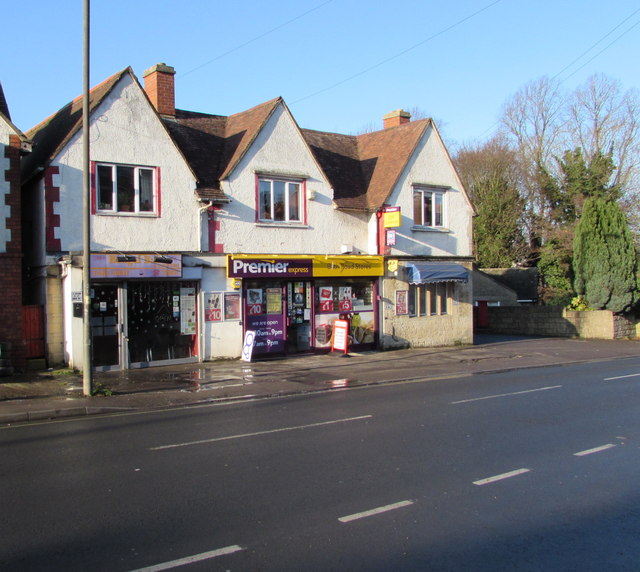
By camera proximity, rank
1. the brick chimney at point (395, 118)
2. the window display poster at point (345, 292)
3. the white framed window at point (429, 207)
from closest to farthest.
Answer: the window display poster at point (345, 292), the white framed window at point (429, 207), the brick chimney at point (395, 118)

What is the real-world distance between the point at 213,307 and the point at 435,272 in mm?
7901

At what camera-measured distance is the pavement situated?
38.3ft

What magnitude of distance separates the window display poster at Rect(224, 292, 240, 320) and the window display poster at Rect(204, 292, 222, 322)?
0.61 feet

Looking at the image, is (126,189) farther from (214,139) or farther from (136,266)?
(214,139)

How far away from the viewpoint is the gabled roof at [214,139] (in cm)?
1808

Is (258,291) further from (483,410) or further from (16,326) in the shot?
(483,410)

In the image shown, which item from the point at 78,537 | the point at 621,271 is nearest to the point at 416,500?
the point at 78,537

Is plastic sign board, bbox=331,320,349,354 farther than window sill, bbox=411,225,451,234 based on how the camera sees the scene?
No

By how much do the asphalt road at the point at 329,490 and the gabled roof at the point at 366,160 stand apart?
1132 cm

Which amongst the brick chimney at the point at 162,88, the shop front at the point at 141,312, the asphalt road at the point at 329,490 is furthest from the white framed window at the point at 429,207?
the asphalt road at the point at 329,490

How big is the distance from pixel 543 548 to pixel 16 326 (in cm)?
1356

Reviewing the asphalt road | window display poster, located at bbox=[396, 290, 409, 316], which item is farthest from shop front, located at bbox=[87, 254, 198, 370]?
window display poster, located at bbox=[396, 290, 409, 316]

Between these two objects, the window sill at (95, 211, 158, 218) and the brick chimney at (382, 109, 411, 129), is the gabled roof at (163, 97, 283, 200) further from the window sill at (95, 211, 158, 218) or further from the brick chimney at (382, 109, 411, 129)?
the brick chimney at (382, 109, 411, 129)

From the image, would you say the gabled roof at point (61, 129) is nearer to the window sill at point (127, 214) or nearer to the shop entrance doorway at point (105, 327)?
the window sill at point (127, 214)
